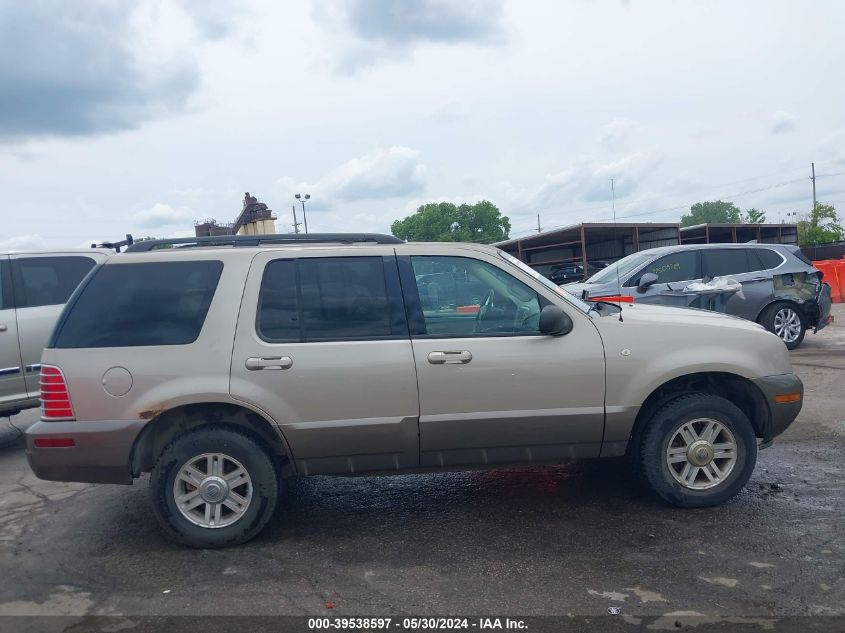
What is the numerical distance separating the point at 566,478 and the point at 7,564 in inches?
150

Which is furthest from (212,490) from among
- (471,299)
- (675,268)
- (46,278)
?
(675,268)

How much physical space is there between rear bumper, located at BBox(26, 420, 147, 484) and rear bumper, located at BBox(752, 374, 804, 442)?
3950mm

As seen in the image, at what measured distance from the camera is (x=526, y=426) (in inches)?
172

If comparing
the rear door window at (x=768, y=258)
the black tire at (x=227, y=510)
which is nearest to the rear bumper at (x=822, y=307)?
the rear door window at (x=768, y=258)

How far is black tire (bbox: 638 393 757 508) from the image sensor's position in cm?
451

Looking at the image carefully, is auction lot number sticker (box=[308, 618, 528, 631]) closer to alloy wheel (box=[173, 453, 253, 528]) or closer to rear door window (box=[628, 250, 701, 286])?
alloy wheel (box=[173, 453, 253, 528])

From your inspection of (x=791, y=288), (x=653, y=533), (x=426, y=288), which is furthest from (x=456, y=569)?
(x=791, y=288)

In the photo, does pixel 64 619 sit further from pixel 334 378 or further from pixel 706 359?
pixel 706 359

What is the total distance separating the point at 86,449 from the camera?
417 centimetres

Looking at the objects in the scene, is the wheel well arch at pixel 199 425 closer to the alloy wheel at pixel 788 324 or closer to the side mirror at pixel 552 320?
the side mirror at pixel 552 320

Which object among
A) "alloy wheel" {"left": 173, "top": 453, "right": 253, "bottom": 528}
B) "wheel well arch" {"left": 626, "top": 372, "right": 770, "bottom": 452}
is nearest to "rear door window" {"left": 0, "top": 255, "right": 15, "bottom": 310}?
"alloy wheel" {"left": 173, "top": 453, "right": 253, "bottom": 528}

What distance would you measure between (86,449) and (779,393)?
4392 millimetres

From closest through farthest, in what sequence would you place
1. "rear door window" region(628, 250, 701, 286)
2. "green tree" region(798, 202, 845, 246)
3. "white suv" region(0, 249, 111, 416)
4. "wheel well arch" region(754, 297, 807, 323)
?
1. "white suv" region(0, 249, 111, 416)
2. "rear door window" region(628, 250, 701, 286)
3. "wheel well arch" region(754, 297, 807, 323)
4. "green tree" region(798, 202, 845, 246)

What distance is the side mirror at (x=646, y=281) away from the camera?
9.34 meters
